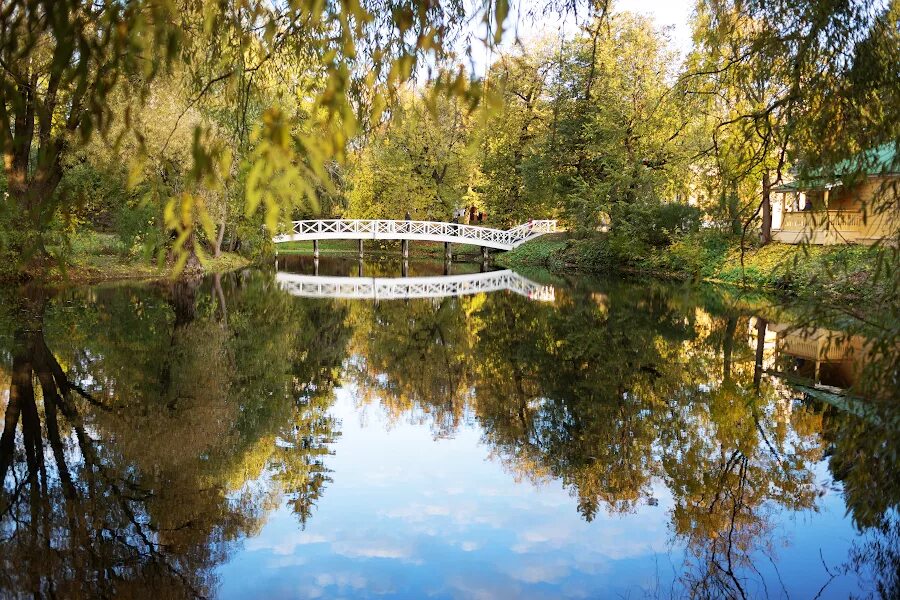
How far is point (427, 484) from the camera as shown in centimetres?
622

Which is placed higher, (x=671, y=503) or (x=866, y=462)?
(x=866, y=462)

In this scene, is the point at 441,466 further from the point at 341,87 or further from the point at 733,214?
the point at 341,87

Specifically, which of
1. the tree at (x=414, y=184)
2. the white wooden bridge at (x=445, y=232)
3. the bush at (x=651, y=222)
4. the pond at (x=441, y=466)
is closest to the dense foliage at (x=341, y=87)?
the pond at (x=441, y=466)

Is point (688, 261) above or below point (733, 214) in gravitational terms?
below

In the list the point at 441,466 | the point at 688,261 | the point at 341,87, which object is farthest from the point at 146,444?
the point at 688,261

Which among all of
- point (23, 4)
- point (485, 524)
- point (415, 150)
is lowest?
point (485, 524)

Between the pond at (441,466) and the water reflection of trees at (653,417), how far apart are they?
0.03m

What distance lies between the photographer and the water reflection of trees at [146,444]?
14.2 ft

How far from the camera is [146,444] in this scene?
6.40m

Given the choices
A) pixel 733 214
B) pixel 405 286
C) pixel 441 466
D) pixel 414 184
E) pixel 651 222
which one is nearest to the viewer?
pixel 733 214

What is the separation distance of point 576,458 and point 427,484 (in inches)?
52.9

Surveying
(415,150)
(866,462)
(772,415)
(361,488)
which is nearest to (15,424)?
(361,488)

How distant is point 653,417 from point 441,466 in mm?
2461

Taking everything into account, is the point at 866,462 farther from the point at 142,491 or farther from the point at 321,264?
the point at 321,264
